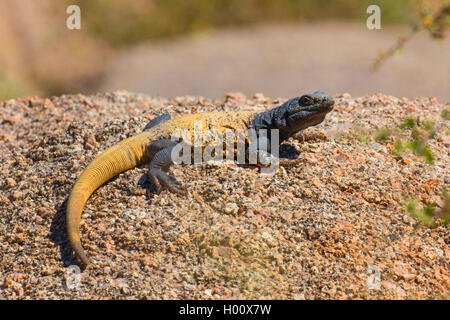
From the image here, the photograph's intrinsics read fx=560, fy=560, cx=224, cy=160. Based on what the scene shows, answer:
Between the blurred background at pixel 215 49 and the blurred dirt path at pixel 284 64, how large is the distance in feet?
0.09

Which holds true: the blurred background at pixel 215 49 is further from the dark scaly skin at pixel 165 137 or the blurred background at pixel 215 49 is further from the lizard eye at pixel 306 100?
the lizard eye at pixel 306 100

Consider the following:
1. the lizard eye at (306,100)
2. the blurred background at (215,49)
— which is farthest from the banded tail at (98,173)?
the blurred background at (215,49)

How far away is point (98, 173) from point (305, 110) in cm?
218

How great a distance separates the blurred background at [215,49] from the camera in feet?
45.0

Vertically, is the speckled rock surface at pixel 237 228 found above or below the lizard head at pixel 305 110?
below

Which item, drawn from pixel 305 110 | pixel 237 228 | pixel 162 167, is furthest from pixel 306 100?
pixel 237 228

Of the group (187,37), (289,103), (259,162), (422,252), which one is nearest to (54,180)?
(259,162)

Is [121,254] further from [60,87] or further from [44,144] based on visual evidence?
[60,87]

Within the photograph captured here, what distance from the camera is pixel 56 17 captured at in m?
17.1

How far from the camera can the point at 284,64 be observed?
14.9m

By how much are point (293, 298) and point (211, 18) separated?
584 inches

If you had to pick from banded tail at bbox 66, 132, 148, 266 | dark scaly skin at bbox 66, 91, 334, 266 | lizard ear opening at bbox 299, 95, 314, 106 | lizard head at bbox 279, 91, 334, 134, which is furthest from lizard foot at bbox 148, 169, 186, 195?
lizard ear opening at bbox 299, 95, 314, 106

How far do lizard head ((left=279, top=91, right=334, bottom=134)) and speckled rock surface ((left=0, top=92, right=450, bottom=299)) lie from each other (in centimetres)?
25

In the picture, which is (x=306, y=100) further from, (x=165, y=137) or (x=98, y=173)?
(x=98, y=173)
